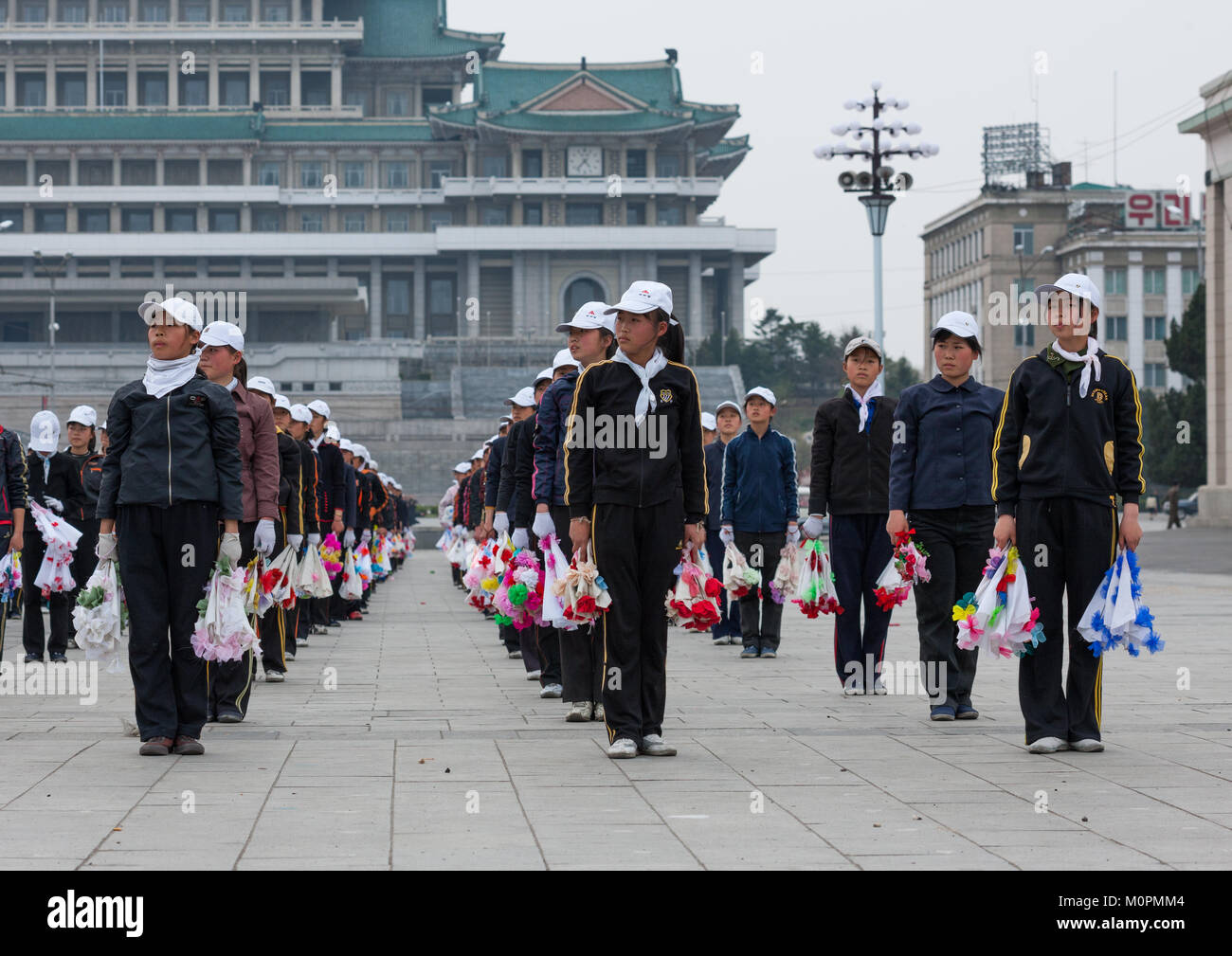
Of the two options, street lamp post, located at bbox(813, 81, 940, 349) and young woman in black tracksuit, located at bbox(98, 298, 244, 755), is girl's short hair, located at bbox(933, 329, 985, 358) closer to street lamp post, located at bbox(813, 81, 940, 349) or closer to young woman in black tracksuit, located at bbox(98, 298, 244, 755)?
young woman in black tracksuit, located at bbox(98, 298, 244, 755)

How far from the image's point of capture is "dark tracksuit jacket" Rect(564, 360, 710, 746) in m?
7.55

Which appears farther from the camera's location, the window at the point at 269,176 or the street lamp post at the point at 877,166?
the window at the point at 269,176

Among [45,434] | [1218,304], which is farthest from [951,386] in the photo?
[1218,304]

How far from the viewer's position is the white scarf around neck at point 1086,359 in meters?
7.60

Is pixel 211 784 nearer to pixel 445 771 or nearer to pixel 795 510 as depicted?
pixel 445 771

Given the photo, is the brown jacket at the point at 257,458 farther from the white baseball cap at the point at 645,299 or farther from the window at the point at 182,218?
the window at the point at 182,218

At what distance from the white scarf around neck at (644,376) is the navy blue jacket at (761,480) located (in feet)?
18.9

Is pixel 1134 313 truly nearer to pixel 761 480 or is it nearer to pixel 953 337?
pixel 761 480

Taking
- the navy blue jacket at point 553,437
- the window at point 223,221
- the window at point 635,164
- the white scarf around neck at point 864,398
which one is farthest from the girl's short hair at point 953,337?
the window at point 223,221

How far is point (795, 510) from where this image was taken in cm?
1328

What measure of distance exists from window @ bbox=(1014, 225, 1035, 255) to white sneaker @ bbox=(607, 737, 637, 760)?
317 feet

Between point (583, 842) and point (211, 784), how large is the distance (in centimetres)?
183

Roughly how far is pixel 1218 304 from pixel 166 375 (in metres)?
43.9

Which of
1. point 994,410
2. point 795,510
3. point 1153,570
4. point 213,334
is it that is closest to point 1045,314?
point 994,410
